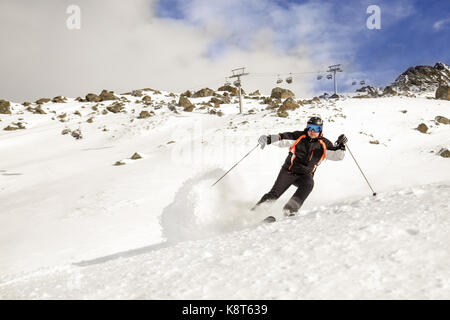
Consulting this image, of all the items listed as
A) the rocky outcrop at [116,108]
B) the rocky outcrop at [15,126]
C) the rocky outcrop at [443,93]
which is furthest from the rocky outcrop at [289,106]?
the rocky outcrop at [15,126]

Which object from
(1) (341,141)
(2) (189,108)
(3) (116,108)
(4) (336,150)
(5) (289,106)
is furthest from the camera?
(3) (116,108)

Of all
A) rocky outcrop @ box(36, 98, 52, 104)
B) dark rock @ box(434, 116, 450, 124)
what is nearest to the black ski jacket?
dark rock @ box(434, 116, 450, 124)

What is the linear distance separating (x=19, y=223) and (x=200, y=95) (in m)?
32.9

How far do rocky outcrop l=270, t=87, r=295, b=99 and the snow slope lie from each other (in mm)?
14426

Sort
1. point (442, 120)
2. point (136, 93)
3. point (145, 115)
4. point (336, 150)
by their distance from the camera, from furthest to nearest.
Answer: point (136, 93)
point (145, 115)
point (442, 120)
point (336, 150)

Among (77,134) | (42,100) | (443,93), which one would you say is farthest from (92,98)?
(443,93)

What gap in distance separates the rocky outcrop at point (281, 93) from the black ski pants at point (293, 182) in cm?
3081

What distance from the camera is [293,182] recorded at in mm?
6387

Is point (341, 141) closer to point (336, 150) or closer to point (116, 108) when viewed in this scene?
point (336, 150)

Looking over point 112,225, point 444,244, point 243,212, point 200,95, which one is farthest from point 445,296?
point 200,95

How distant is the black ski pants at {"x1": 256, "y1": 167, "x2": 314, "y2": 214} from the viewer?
5.76 meters

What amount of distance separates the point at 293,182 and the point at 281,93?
3144 cm

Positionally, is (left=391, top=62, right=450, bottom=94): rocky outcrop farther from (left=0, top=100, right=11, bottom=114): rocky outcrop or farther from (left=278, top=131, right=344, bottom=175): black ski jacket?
(left=278, top=131, right=344, bottom=175): black ski jacket
